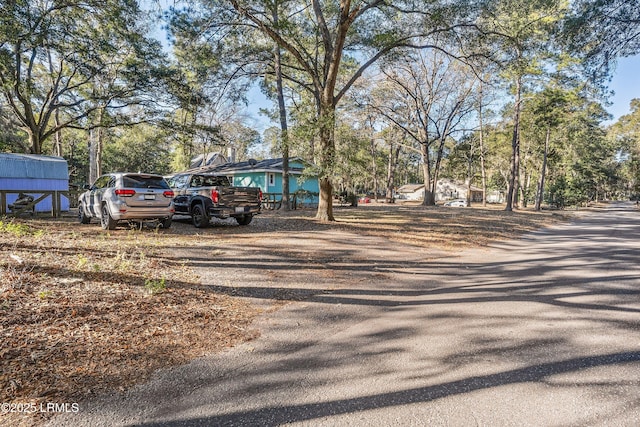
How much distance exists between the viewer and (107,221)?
372 inches

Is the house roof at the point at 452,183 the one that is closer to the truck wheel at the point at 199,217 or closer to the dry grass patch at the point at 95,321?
the truck wheel at the point at 199,217

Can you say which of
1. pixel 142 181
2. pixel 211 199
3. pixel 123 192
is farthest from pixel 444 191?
pixel 123 192

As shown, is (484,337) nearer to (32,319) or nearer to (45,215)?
(32,319)

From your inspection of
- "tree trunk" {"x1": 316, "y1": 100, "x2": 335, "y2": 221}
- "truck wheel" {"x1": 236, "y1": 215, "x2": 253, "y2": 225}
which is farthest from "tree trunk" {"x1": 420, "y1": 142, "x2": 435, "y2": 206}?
"truck wheel" {"x1": 236, "y1": 215, "x2": 253, "y2": 225}

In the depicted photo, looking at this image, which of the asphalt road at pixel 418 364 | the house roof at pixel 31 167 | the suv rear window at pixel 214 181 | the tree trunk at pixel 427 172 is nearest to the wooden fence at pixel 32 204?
the house roof at pixel 31 167

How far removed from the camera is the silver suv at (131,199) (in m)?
9.11

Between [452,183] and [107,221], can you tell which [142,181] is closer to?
[107,221]

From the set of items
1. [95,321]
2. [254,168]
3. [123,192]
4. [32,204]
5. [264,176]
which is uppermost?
[254,168]

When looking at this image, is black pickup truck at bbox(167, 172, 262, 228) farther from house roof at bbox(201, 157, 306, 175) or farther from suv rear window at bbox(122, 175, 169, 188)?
house roof at bbox(201, 157, 306, 175)

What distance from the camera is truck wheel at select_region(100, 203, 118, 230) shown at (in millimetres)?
9367

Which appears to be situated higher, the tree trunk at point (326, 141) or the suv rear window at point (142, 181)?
the tree trunk at point (326, 141)

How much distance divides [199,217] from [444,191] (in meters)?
78.6

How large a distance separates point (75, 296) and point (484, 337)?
196 inches

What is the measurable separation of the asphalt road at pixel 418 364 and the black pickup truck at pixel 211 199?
533 cm
